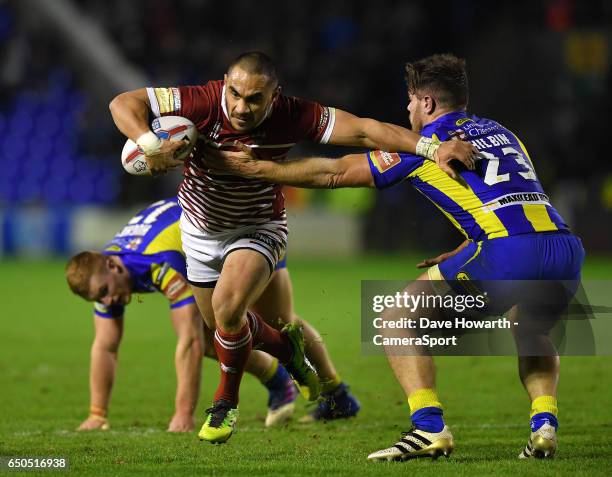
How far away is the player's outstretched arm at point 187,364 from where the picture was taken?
7152 mm

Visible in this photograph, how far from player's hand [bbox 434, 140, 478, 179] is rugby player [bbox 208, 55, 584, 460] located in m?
0.09

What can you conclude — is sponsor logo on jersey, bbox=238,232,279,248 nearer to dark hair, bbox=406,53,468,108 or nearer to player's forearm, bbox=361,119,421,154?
player's forearm, bbox=361,119,421,154

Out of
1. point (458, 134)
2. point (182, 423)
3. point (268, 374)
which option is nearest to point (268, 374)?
point (268, 374)

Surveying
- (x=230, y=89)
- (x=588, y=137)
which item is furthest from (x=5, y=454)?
(x=588, y=137)

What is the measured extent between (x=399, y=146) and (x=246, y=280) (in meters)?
1.10

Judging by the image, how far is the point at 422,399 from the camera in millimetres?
5832

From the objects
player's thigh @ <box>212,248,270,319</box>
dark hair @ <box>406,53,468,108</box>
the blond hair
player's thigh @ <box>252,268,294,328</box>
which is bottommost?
player's thigh @ <box>212,248,270,319</box>

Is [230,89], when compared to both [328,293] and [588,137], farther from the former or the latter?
[588,137]

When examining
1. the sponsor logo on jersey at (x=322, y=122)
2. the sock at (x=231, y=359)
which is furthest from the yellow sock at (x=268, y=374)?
the sponsor logo on jersey at (x=322, y=122)

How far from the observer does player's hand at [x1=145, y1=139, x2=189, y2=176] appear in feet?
18.8

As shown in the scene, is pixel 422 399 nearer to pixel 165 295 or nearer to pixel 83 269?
pixel 165 295

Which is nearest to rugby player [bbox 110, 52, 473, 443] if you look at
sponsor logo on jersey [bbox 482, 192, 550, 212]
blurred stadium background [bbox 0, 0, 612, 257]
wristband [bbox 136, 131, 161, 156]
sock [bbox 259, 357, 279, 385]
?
wristband [bbox 136, 131, 161, 156]

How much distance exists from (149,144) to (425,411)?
1932 mm

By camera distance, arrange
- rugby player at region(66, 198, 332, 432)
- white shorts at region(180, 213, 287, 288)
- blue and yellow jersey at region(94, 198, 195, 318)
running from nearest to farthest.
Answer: white shorts at region(180, 213, 287, 288) < rugby player at region(66, 198, 332, 432) < blue and yellow jersey at region(94, 198, 195, 318)
